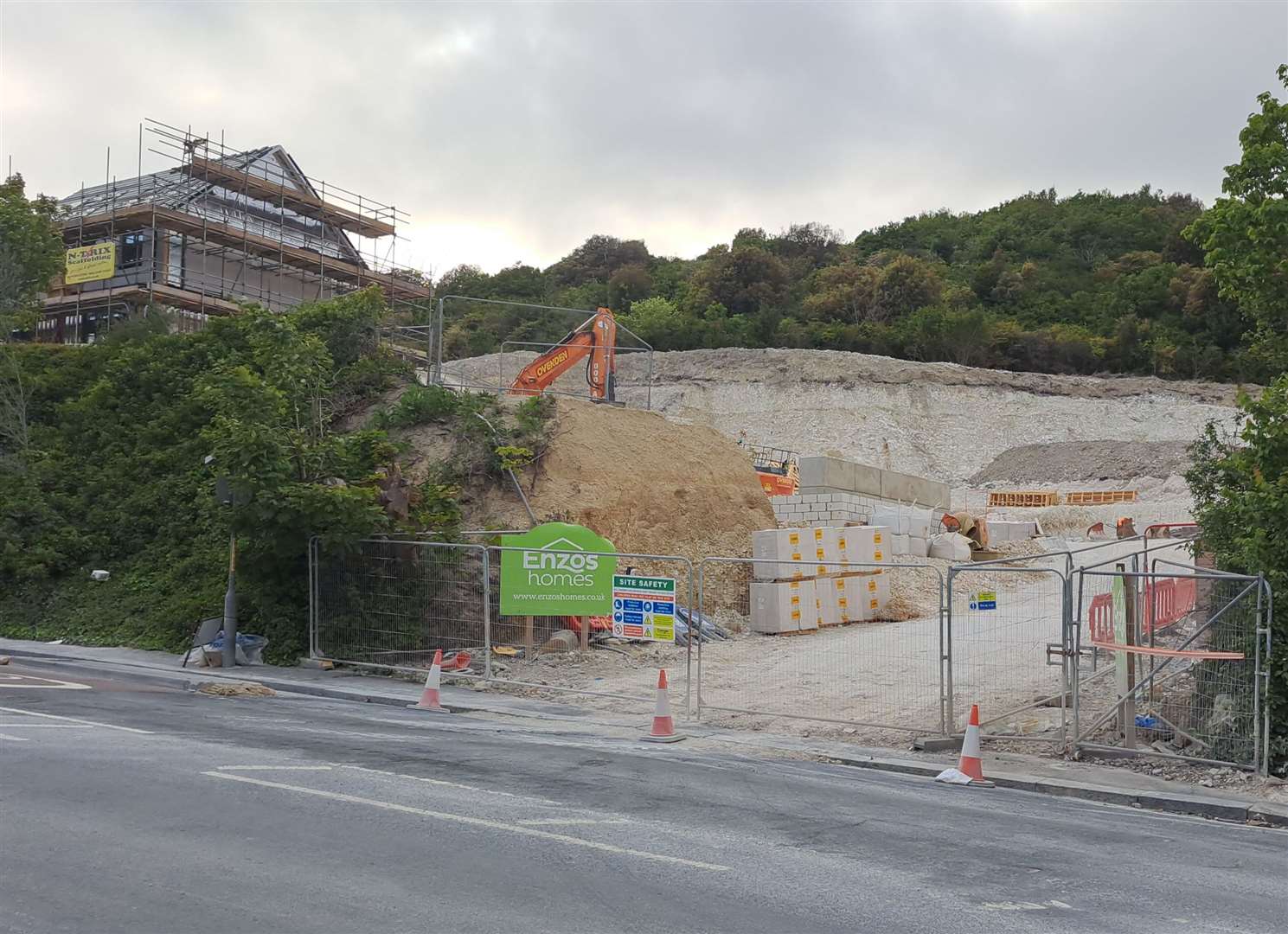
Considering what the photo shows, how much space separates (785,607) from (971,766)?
31.2ft

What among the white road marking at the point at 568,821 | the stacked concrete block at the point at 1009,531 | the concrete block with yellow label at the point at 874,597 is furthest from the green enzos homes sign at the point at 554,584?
the stacked concrete block at the point at 1009,531

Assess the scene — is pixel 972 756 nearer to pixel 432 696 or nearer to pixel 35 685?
pixel 432 696

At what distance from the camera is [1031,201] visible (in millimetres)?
113250

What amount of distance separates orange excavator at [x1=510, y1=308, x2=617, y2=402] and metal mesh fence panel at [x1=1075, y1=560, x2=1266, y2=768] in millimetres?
16610

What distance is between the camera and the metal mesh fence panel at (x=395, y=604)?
18250mm

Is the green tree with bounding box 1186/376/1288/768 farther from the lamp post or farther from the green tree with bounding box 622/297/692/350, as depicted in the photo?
the green tree with bounding box 622/297/692/350

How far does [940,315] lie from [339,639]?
6721 cm

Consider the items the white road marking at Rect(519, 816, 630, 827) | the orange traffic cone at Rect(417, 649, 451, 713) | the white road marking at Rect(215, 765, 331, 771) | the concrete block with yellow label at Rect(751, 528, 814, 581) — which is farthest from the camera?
the concrete block with yellow label at Rect(751, 528, 814, 581)

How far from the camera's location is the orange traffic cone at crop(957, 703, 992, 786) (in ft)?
37.3

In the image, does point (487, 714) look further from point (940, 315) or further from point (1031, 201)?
point (1031, 201)

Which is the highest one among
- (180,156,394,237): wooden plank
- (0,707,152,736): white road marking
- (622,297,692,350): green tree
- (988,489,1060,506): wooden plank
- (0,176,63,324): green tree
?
(622,297,692,350): green tree

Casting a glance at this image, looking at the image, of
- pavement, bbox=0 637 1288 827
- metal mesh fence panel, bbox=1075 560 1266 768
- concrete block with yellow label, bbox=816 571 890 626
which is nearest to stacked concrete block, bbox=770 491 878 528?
concrete block with yellow label, bbox=816 571 890 626

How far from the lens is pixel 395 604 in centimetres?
1858

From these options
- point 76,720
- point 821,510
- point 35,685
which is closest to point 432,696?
point 76,720
